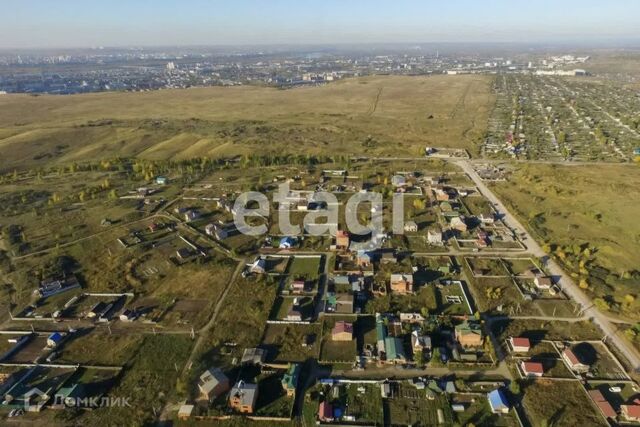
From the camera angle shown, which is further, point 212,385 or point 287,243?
point 287,243

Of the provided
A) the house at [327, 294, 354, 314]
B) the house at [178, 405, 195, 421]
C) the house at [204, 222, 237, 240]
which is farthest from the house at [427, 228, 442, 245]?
the house at [178, 405, 195, 421]

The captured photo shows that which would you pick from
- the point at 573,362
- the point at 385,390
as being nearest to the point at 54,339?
the point at 385,390

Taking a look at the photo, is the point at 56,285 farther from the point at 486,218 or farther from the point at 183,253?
the point at 486,218

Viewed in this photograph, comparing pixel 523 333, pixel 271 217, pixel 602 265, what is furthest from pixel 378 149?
pixel 523 333

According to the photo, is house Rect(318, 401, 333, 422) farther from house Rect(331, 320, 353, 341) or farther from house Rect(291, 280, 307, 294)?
house Rect(291, 280, 307, 294)

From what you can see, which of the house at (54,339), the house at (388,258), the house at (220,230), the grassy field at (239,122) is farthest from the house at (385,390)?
the grassy field at (239,122)

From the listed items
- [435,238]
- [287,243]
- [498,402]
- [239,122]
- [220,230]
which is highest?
[239,122]

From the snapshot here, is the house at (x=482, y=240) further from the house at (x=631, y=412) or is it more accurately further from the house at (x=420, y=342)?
the house at (x=631, y=412)
